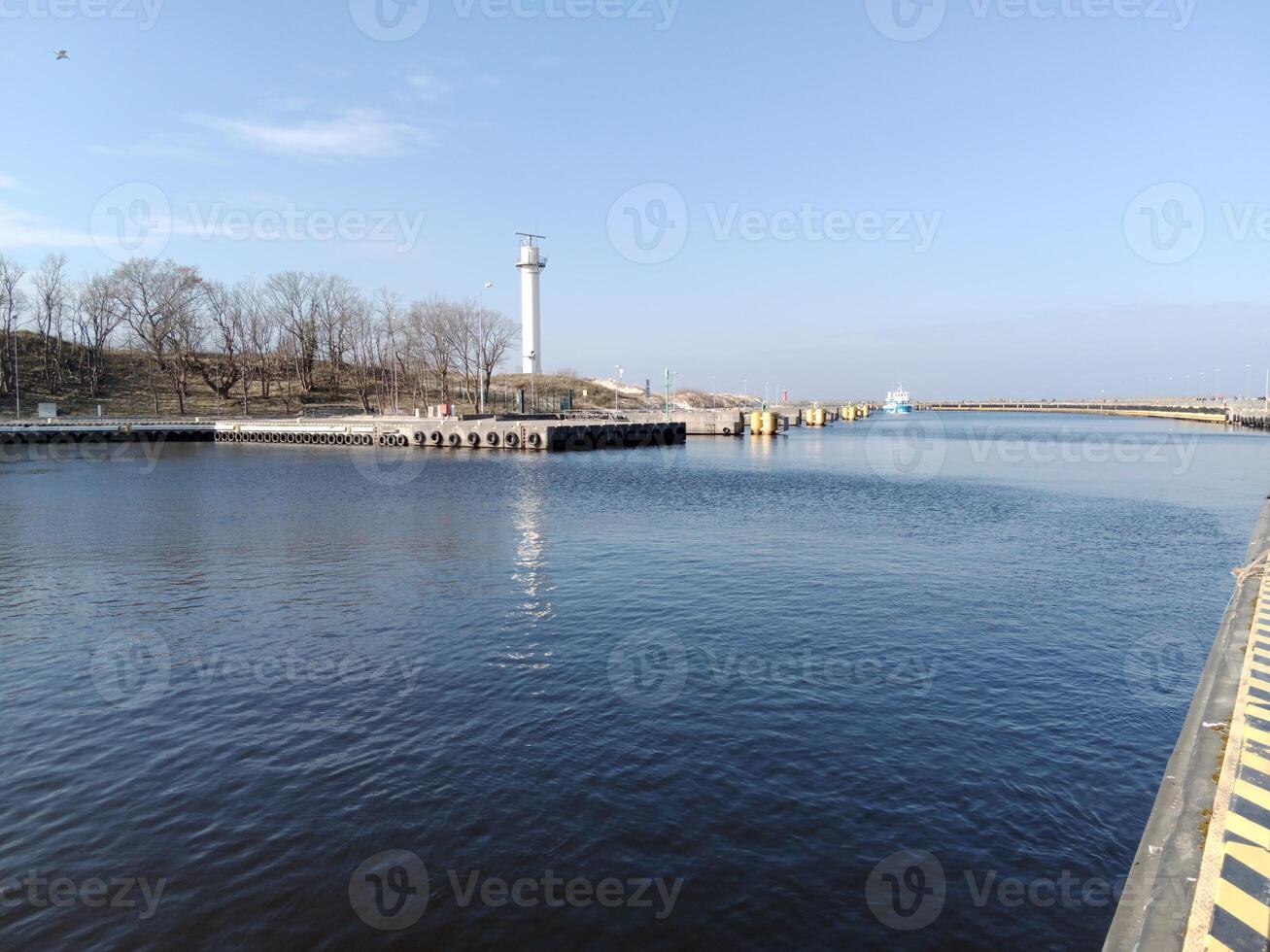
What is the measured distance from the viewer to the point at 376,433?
314ft

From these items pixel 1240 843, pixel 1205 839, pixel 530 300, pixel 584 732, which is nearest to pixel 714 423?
pixel 530 300

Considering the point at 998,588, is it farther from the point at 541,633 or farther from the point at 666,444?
the point at 666,444

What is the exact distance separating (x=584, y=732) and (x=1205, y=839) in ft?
30.5

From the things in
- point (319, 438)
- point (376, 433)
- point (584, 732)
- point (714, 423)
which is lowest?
point (584, 732)

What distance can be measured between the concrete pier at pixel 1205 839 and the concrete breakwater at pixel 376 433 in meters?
77.0

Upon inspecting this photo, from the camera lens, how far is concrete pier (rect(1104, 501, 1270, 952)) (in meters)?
7.34

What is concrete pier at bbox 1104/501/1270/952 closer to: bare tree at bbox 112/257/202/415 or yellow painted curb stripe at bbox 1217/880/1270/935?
yellow painted curb stripe at bbox 1217/880/1270/935

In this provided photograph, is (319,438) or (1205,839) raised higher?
(319,438)

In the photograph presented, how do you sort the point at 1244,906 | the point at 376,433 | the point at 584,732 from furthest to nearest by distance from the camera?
the point at 376,433 < the point at 584,732 < the point at 1244,906

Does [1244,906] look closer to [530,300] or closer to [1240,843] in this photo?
[1240,843]

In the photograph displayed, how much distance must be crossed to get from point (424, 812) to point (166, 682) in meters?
8.55

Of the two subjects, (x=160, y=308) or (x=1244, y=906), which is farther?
(x=160, y=308)

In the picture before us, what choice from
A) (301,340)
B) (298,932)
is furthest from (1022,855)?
(301,340)

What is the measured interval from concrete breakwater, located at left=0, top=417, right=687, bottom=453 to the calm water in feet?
180
